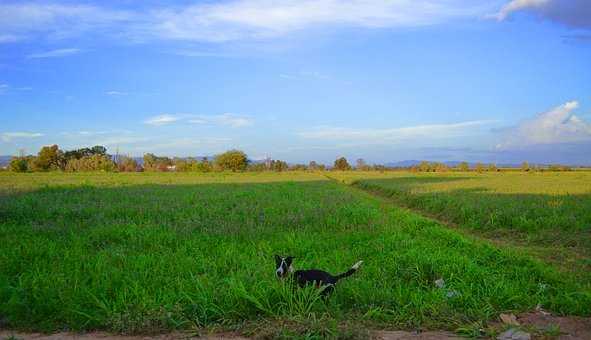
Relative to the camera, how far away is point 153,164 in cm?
8412

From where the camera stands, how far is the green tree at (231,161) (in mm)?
89625

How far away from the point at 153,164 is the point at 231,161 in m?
15.4

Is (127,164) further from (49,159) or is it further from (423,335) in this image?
(423,335)

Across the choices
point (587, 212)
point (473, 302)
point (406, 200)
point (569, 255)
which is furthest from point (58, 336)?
point (406, 200)

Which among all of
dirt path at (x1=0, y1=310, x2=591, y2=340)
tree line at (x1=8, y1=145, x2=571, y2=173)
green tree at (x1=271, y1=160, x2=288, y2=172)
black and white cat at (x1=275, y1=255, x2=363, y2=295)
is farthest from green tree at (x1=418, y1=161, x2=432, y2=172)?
black and white cat at (x1=275, y1=255, x2=363, y2=295)

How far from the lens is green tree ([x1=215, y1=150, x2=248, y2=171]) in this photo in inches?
3529

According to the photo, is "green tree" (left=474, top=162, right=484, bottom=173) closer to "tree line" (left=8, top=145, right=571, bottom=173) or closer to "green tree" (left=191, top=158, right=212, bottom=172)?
"tree line" (left=8, top=145, right=571, bottom=173)

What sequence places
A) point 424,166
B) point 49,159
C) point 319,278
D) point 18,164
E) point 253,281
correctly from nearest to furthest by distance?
1. point 319,278
2. point 253,281
3. point 18,164
4. point 49,159
5. point 424,166

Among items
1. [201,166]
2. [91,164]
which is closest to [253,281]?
[201,166]

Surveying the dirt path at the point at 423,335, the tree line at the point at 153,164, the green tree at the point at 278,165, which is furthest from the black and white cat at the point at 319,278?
the green tree at the point at 278,165

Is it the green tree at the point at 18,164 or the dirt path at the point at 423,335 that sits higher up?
the green tree at the point at 18,164

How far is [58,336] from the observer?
4535 mm

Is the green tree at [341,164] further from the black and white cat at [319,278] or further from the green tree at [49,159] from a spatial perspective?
the black and white cat at [319,278]

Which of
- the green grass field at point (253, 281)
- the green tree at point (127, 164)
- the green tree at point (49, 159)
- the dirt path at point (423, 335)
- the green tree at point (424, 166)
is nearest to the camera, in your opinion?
the dirt path at point (423, 335)
